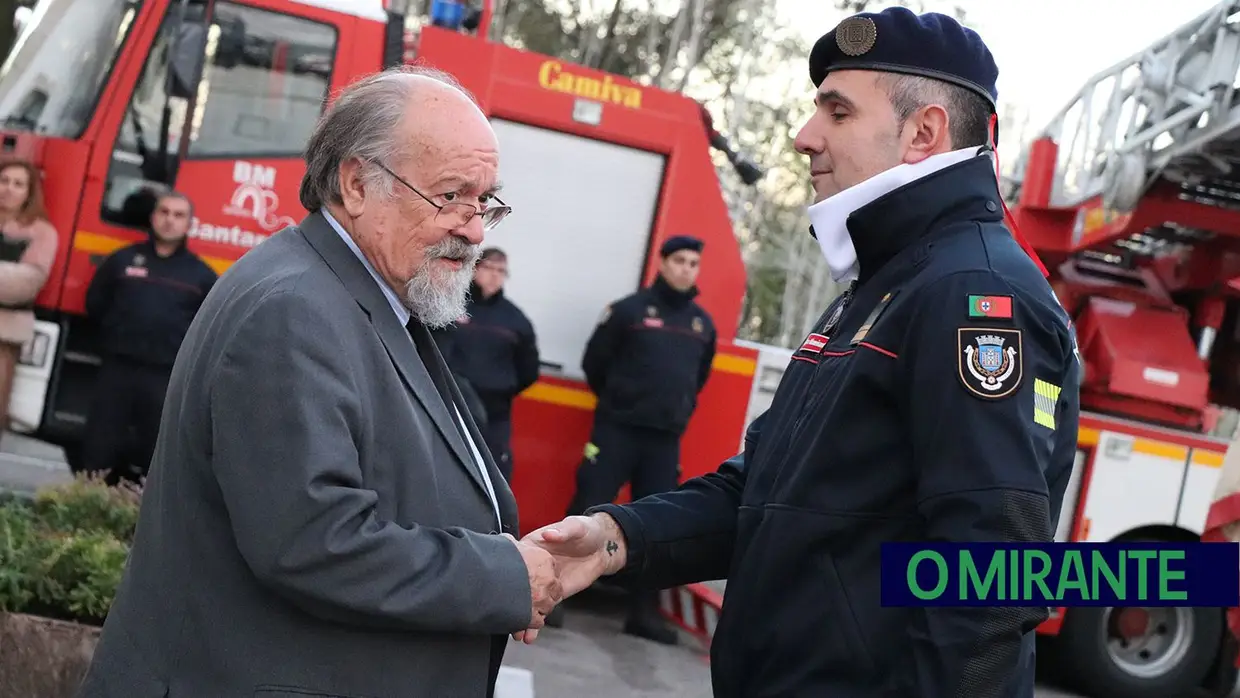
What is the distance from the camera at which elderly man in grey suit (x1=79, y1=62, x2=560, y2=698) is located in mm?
2189

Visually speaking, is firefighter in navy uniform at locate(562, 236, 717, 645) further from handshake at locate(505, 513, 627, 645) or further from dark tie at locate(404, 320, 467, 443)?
dark tie at locate(404, 320, 467, 443)

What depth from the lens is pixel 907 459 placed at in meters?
2.27

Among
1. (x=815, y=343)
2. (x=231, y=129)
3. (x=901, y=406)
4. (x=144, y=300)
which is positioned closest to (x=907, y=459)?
(x=901, y=406)

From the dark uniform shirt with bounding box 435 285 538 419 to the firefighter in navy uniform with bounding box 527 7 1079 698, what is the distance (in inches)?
179

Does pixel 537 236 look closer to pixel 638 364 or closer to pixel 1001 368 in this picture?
pixel 638 364

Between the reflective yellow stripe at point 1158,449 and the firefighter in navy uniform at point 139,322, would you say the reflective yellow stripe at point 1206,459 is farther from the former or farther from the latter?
the firefighter in navy uniform at point 139,322

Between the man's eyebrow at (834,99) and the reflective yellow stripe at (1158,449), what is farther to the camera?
the reflective yellow stripe at (1158,449)

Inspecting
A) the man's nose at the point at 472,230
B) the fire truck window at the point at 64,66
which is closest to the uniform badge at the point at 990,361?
the man's nose at the point at 472,230

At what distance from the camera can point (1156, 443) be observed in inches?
320

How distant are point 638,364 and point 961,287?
5.33 m

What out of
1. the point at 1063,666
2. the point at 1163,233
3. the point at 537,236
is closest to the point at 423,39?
A: the point at 537,236

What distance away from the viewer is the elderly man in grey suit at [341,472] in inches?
86.2

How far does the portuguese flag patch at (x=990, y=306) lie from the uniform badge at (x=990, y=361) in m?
0.03

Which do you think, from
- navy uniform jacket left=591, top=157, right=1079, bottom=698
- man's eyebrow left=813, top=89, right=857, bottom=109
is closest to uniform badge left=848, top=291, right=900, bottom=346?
navy uniform jacket left=591, top=157, right=1079, bottom=698
